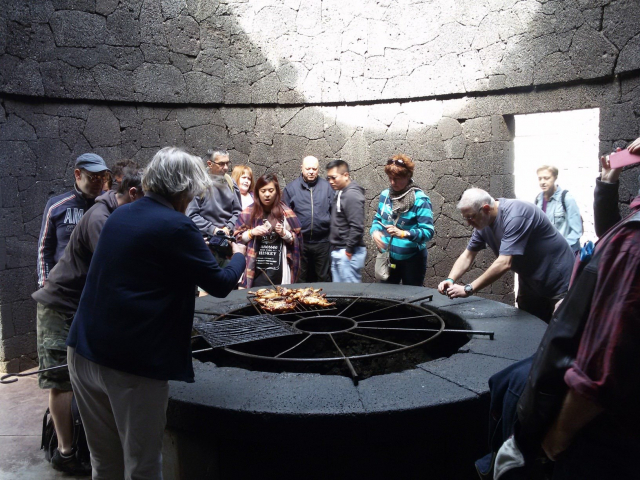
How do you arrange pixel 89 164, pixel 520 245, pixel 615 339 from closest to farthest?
pixel 615 339, pixel 520 245, pixel 89 164

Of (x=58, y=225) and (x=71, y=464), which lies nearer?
(x=71, y=464)

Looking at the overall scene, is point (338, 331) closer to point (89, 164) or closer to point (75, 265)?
point (75, 265)

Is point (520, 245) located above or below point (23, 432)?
above

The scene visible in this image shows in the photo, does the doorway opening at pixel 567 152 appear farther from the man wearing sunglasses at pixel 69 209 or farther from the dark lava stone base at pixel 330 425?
the dark lava stone base at pixel 330 425

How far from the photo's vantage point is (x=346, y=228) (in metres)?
5.63

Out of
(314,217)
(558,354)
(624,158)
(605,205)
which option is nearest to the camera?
(558,354)

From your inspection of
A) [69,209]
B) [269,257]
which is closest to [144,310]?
[69,209]

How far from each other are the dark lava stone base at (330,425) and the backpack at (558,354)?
2.78 feet

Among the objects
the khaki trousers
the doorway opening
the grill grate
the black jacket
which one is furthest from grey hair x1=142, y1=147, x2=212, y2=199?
the doorway opening

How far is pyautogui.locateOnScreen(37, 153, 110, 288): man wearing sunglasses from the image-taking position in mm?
3833

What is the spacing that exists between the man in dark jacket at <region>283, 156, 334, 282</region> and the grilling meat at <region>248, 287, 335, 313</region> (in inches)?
70.8

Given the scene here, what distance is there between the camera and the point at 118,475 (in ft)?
7.85

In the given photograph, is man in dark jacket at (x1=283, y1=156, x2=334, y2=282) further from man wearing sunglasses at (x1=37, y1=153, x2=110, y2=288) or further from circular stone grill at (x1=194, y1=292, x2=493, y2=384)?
man wearing sunglasses at (x1=37, y1=153, x2=110, y2=288)

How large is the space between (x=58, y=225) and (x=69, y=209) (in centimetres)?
14
